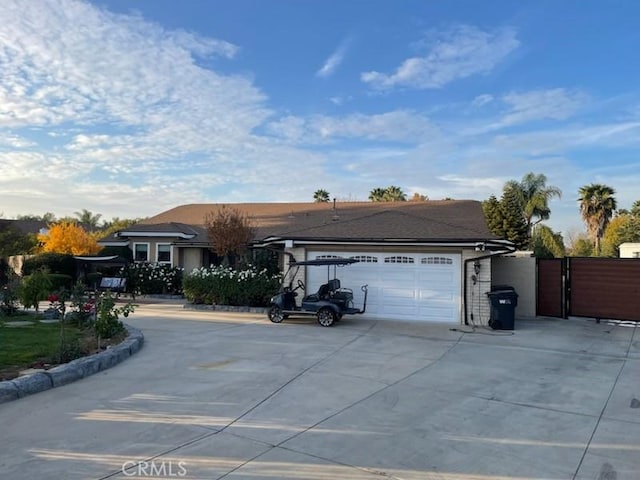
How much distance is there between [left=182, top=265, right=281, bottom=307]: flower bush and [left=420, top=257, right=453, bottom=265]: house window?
5384 millimetres

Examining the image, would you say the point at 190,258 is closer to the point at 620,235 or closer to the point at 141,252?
the point at 141,252

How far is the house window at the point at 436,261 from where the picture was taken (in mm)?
15711

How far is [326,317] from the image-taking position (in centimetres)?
1436

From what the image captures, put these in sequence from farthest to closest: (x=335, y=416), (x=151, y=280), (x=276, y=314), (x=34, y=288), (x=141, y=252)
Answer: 1. (x=141, y=252)
2. (x=151, y=280)
3. (x=276, y=314)
4. (x=34, y=288)
5. (x=335, y=416)

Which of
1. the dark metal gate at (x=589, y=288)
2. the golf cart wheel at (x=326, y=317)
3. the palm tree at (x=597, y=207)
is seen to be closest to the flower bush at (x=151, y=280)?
the golf cart wheel at (x=326, y=317)

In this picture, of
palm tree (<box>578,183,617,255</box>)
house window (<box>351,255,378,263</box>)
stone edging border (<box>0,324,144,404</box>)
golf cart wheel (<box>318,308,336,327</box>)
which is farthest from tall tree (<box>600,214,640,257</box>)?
stone edging border (<box>0,324,144,404</box>)

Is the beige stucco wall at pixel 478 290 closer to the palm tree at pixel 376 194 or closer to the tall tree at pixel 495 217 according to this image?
the tall tree at pixel 495 217

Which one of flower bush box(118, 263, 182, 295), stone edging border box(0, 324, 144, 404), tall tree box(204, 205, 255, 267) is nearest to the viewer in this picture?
stone edging border box(0, 324, 144, 404)

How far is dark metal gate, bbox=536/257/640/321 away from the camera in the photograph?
15.6m

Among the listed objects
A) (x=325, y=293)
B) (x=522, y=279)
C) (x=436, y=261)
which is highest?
(x=436, y=261)

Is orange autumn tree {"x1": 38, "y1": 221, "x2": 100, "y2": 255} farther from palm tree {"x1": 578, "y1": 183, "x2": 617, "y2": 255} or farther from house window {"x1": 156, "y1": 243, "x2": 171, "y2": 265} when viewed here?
palm tree {"x1": 578, "y1": 183, "x2": 617, "y2": 255}

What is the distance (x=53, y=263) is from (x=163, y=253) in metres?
5.07

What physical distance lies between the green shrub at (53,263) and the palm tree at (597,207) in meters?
39.8

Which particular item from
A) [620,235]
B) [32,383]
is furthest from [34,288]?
[620,235]
